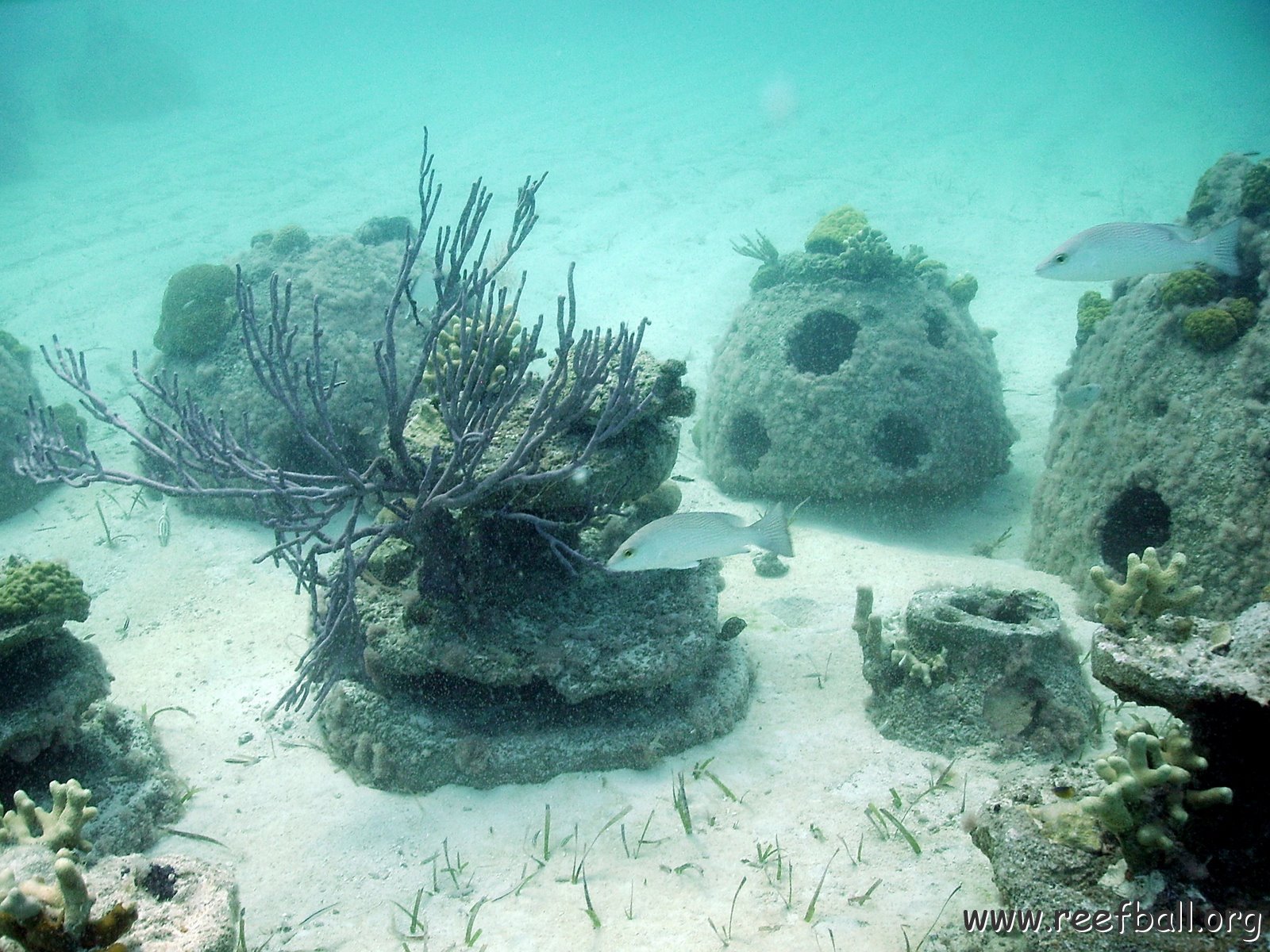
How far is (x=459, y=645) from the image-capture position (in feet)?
12.2

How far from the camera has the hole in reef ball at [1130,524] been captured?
17.5ft

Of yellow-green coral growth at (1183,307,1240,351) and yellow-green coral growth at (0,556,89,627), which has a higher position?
yellow-green coral growth at (1183,307,1240,351)

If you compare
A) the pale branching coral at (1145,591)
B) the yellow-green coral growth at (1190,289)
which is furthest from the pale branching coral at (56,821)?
the yellow-green coral growth at (1190,289)

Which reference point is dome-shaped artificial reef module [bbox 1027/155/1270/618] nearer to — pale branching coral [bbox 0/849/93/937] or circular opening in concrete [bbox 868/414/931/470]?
circular opening in concrete [bbox 868/414/931/470]

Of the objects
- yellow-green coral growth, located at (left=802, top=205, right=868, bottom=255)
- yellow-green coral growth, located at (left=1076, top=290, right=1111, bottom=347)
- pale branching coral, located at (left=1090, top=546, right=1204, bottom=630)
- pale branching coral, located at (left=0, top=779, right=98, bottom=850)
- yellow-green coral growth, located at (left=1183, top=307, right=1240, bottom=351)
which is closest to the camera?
pale branching coral, located at (left=0, top=779, right=98, bottom=850)

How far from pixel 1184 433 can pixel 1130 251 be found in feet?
5.04

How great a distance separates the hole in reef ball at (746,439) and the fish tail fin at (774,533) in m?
4.56

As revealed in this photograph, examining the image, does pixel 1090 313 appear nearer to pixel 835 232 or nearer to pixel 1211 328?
pixel 1211 328

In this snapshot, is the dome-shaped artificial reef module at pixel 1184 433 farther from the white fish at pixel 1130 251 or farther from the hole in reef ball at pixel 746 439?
the hole in reef ball at pixel 746 439

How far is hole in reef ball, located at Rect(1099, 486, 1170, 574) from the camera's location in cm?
532

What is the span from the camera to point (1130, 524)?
547 cm

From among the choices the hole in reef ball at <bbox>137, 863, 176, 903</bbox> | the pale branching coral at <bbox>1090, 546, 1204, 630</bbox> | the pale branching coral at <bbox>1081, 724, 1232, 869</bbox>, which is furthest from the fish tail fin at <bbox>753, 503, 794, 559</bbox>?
the hole in reef ball at <bbox>137, 863, 176, 903</bbox>

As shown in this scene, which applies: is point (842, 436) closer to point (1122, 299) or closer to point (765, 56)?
point (1122, 299)

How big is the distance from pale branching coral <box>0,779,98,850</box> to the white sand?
0.89 m
